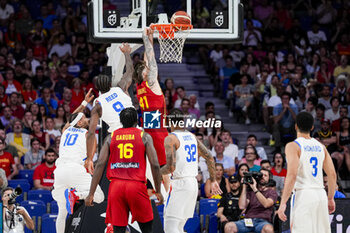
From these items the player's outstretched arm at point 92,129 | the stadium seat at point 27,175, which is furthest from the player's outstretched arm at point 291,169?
the stadium seat at point 27,175

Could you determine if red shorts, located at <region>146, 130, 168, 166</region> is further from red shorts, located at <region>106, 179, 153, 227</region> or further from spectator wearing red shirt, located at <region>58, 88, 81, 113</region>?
spectator wearing red shirt, located at <region>58, 88, 81, 113</region>

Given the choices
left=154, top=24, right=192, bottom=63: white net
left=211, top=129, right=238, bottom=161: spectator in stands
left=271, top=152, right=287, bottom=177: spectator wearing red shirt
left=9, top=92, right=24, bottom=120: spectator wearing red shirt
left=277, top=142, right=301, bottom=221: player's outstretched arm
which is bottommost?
left=271, top=152, right=287, bottom=177: spectator wearing red shirt

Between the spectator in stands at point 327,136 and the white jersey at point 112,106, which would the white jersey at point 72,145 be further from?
the spectator in stands at point 327,136

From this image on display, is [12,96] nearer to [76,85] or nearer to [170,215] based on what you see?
[76,85]

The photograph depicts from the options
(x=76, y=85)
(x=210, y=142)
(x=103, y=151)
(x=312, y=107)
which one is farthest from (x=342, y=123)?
(x=103, y=151)

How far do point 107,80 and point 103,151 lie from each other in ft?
6.75

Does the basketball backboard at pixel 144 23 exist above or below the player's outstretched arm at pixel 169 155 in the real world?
above

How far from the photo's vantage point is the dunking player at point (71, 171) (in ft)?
35.3

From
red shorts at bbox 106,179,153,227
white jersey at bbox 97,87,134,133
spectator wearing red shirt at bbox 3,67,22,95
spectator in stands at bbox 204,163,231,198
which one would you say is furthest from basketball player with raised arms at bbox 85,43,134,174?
spectator wearing red shirt at bbox 3,67,22,95

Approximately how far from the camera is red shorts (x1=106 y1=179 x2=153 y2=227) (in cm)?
868

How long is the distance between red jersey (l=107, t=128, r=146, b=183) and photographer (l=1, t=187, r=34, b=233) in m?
3.02

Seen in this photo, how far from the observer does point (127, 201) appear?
8.71 m

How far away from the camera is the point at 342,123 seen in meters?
15.4

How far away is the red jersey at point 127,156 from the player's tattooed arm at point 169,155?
106 centimetres
